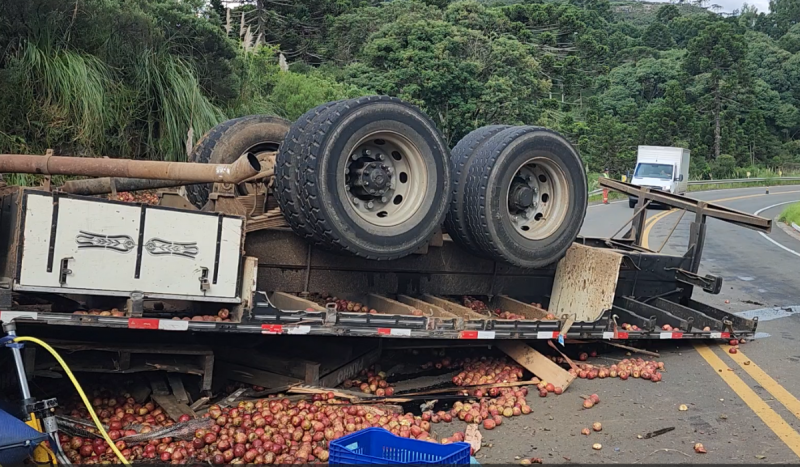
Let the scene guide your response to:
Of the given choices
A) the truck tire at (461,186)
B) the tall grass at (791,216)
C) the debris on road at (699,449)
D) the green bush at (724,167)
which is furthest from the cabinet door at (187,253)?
the green bush at (724,167)

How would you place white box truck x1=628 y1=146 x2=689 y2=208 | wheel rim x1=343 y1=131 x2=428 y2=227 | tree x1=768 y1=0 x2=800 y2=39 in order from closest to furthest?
wheel rim x1=343 y1=131 x2=428 y2=227 → white box truck x1=628 y1=146 x2=689 y2=208 → tree x1=768 y1=0 x2=800 y2=39

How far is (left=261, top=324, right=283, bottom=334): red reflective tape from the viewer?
5.54m

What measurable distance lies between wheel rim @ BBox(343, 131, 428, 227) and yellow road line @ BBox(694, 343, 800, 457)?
3224 mm

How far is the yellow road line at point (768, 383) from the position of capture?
6.20m

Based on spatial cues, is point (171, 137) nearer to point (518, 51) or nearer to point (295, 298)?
point (295, 298)

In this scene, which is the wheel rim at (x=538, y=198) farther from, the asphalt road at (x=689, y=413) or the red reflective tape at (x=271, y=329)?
the red reflective tape at (x=271, y=329)

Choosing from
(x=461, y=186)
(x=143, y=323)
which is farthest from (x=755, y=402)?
(x=143, y=323)

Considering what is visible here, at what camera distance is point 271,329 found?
→ 5559 millimetres

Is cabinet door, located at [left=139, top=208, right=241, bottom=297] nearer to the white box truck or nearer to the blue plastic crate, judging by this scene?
the blue plastic crate

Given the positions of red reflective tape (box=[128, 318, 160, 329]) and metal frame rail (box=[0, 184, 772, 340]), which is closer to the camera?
red reflective tape (box=[128, 318, 160, 329])

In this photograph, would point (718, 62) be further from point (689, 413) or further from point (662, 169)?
point (689, 413)

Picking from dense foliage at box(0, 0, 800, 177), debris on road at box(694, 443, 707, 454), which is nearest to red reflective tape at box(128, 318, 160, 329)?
debris on road at box(694, 443, 707, 454)

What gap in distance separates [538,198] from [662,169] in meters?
27.6

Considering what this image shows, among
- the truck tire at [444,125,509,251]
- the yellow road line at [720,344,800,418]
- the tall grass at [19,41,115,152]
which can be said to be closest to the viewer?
the yellow road line at [720,344,800,418]
